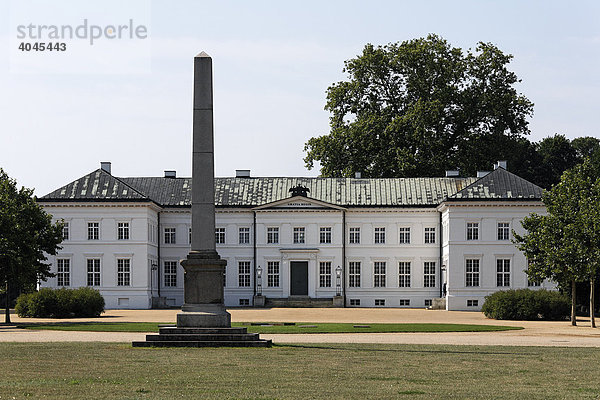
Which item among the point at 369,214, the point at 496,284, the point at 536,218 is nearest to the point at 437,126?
the point at 369,214

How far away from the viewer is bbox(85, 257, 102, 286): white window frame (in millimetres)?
72000

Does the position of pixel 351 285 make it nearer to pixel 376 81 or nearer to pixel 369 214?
pixel 369 214

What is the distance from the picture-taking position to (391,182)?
253 ft

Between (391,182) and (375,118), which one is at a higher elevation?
(375,118)

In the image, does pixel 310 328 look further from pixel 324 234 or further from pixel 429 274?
pixel 429 274

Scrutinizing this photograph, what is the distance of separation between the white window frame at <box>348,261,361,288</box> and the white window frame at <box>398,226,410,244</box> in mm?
3546

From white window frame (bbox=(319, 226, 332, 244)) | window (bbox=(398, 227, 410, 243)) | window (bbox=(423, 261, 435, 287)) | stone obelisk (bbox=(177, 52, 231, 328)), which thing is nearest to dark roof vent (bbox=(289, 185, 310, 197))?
white window frame (bbox=(319, 226, 332, 244))

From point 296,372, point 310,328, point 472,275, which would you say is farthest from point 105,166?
point 296,372

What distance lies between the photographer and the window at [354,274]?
75.4 meters

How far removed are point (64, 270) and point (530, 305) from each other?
34.5 metres

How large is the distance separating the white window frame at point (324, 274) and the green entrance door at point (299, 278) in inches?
41.6

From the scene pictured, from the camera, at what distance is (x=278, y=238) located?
75.6m

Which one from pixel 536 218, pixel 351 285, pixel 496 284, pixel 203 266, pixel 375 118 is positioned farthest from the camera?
pixel 375 118

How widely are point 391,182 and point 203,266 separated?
4955cm
